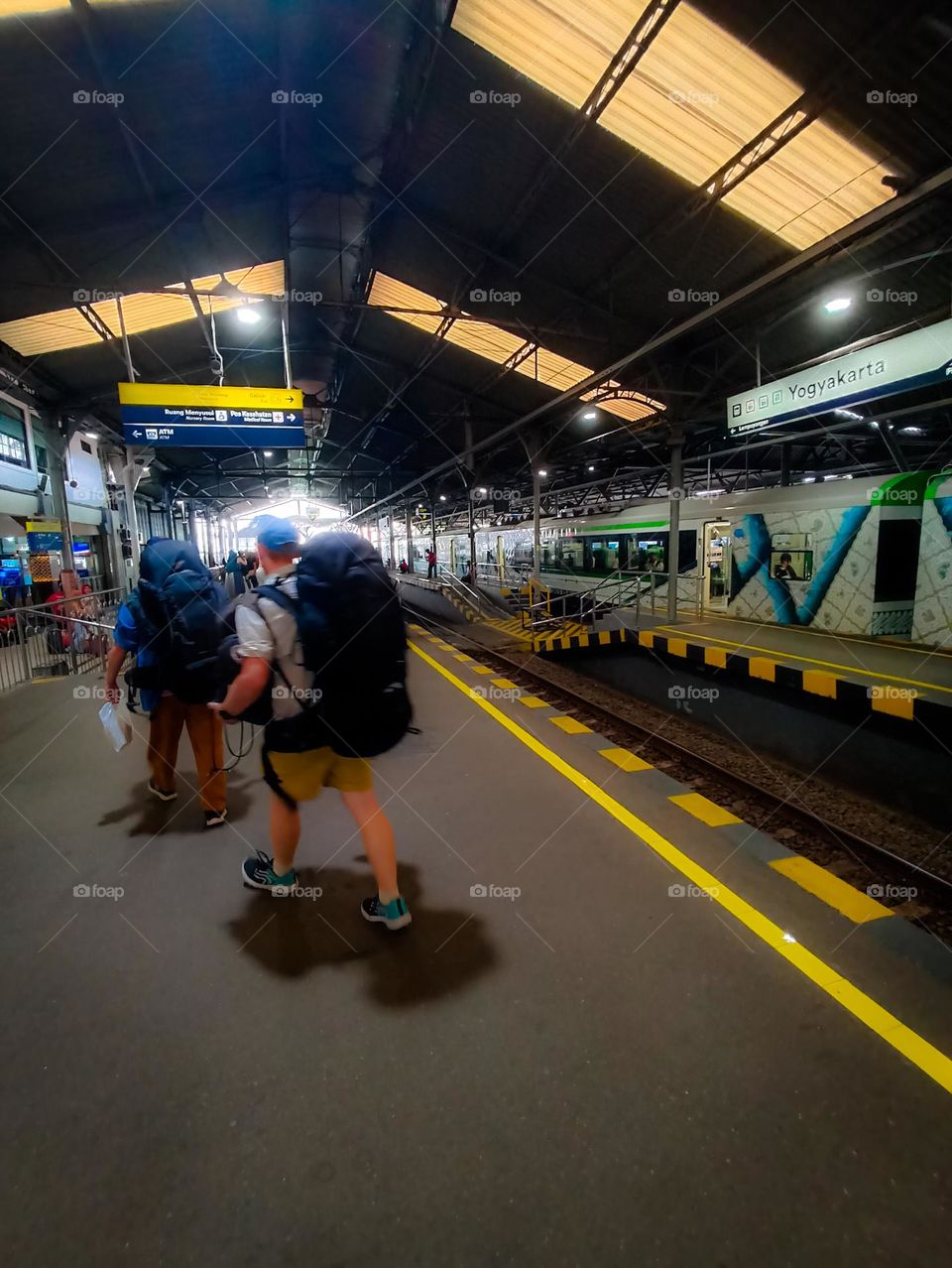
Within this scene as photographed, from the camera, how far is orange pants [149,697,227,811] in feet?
10.5

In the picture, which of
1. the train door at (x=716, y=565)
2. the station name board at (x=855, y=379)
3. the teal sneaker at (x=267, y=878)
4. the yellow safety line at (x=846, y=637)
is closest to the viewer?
the teal sneaker at (x=267, y=878)

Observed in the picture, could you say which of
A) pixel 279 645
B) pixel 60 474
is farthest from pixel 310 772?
pixel 60 474

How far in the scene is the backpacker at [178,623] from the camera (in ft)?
9.74

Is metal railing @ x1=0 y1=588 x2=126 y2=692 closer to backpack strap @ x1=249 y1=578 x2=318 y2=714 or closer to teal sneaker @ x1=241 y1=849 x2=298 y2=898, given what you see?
teal sneaker @ x1=241 y1=849 x2=298 y2=898

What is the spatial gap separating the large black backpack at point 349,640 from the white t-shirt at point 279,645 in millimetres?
32

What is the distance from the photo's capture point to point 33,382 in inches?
436

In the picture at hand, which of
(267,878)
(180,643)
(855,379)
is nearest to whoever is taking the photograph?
(267,878)

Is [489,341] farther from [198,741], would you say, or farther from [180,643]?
[198,741]

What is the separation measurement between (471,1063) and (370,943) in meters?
0.69

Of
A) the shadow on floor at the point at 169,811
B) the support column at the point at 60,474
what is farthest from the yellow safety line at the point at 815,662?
the support column at the point at 60,474

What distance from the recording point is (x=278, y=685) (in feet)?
7.09

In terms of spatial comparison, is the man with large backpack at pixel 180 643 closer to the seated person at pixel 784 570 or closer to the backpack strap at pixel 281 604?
the backpack strap at pixel 281 604

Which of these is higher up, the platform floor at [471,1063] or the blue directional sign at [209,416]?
the blue directional sign at [209,416]

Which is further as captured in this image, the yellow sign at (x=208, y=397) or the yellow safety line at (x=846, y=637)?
the yellow sign at (x=208, y=397)
